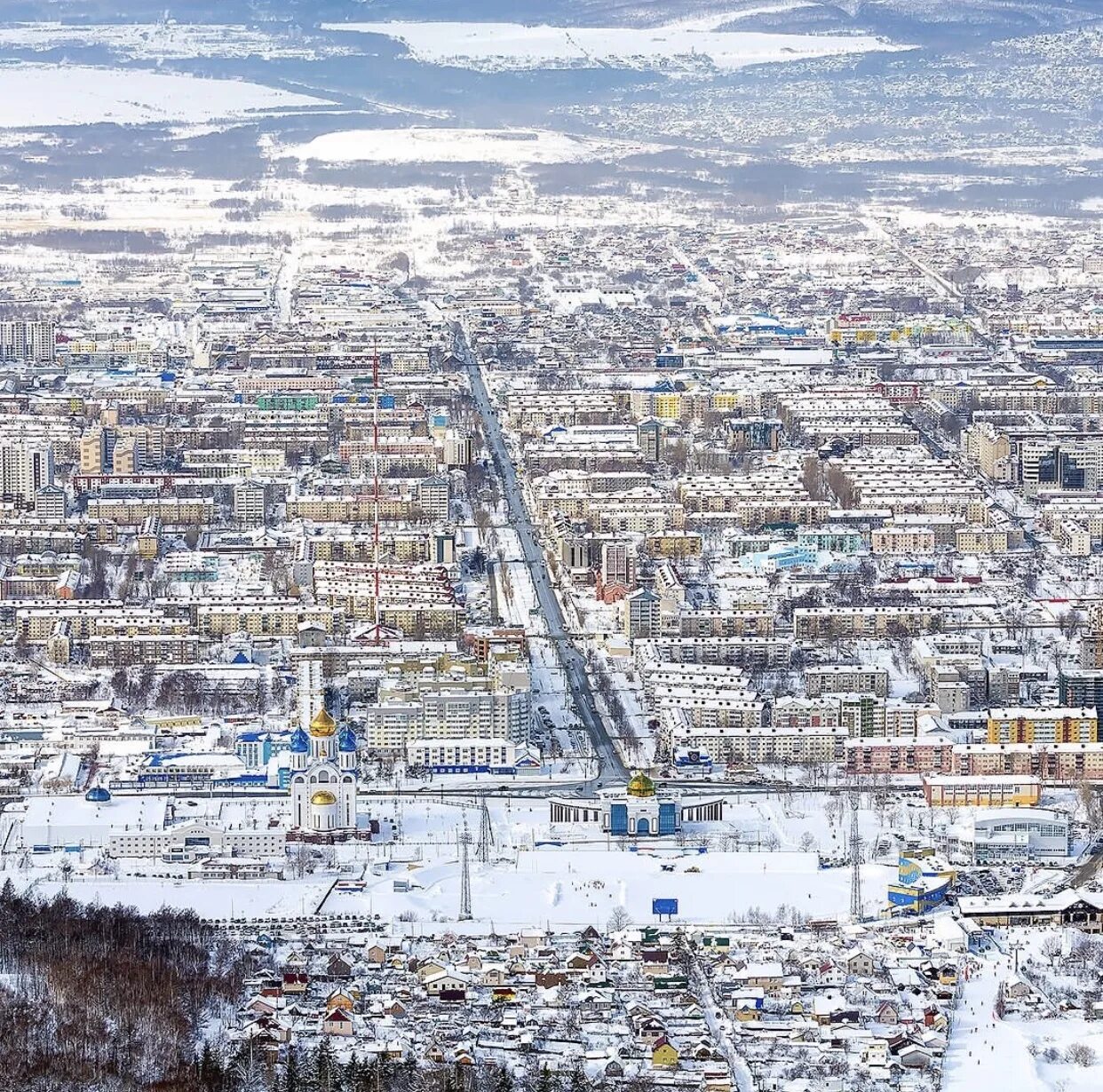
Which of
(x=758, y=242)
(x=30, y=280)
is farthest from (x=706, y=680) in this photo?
(x=758, y=242)

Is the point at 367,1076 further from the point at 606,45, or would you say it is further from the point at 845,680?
the point at 606,45

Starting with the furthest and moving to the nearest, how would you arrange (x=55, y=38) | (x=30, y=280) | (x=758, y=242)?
(x=55, y=38) < (x=758, y=242) < (x=30, y=280)

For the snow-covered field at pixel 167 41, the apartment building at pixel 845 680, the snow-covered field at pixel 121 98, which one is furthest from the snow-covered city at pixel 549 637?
the snow-covered field at pixel 167 41

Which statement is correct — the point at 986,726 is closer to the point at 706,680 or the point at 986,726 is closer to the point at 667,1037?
the point at 706,680

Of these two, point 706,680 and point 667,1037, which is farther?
point 706,680

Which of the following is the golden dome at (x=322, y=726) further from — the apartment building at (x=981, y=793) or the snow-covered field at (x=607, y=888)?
the apartment building at (x=981, y=793)

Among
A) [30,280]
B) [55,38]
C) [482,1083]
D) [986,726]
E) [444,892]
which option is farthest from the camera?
[55,38]
